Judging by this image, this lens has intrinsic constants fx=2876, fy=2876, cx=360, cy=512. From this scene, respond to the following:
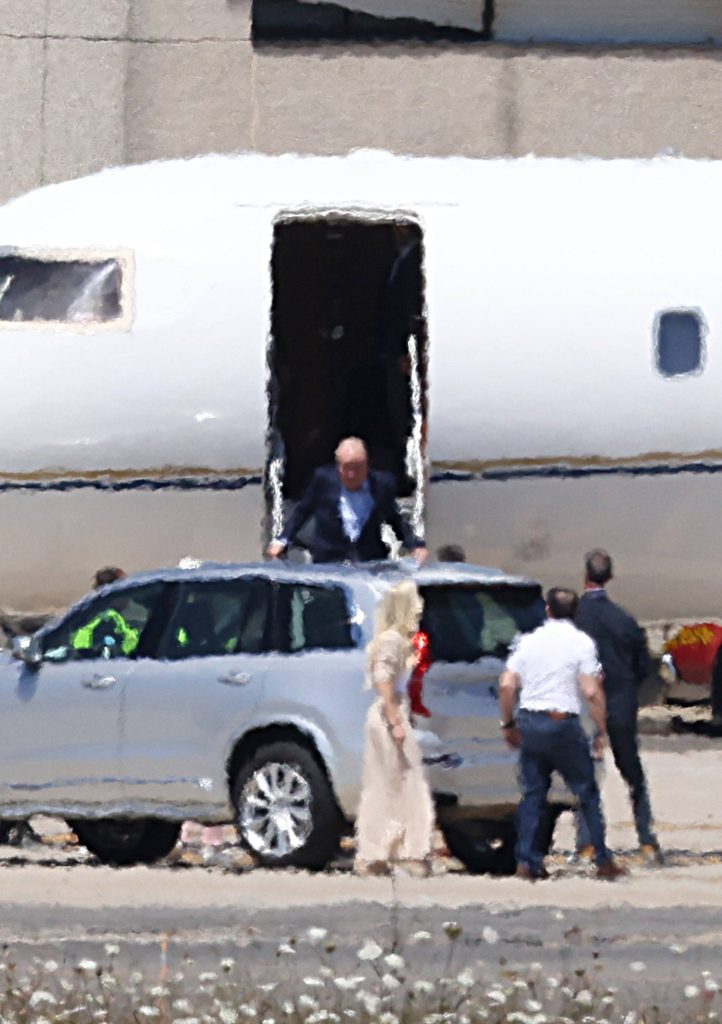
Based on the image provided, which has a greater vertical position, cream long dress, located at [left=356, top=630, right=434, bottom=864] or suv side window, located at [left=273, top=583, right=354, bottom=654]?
suv side window, located at [left=273, top=583, right=354, bottom=654]

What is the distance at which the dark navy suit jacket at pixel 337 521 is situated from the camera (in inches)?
699

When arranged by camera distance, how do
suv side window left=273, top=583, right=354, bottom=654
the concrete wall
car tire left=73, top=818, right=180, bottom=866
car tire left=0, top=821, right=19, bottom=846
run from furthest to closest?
the concrete wall, car tire left=0, top=821, right=19, bottom=846, car tire left=73, top=818, right=180, bottom=866, suv side window left=273, top=583, right=354, bottom=654

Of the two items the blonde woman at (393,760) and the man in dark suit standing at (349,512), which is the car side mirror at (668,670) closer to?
the man in dark suit standing at (349,512)

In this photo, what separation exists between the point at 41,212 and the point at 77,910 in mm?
8136

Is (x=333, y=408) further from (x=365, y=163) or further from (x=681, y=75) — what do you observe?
(x=681, y=75)

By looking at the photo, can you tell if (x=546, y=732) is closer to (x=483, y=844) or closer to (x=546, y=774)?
(x=546, y=774)

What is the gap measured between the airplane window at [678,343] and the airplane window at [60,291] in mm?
3864

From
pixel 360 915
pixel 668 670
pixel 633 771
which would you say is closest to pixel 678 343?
pixel 668 670

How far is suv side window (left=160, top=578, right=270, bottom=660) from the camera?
51.5 ft

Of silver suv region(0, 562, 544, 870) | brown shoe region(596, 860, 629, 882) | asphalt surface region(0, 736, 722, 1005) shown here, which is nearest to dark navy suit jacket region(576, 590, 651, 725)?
asphalt surface region(0, 736, 722, 1005)

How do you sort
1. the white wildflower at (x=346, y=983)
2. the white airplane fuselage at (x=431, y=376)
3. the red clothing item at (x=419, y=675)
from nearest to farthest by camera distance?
the white wildflower at (x=346, y=983) → the red clothing item at (x=419, y=675) → the white airplane fuselage at (x=431, y=376)

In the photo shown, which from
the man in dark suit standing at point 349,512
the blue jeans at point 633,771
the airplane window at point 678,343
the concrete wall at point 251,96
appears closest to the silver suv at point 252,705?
the blue jeans at point 633,771

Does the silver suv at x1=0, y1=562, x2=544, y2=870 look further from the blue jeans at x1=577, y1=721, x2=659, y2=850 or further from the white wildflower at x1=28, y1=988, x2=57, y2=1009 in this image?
the white wildflower at x1=28, y1=988, x2=57, y2=1009

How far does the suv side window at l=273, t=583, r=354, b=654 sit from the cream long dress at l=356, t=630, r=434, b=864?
61 centimetres
